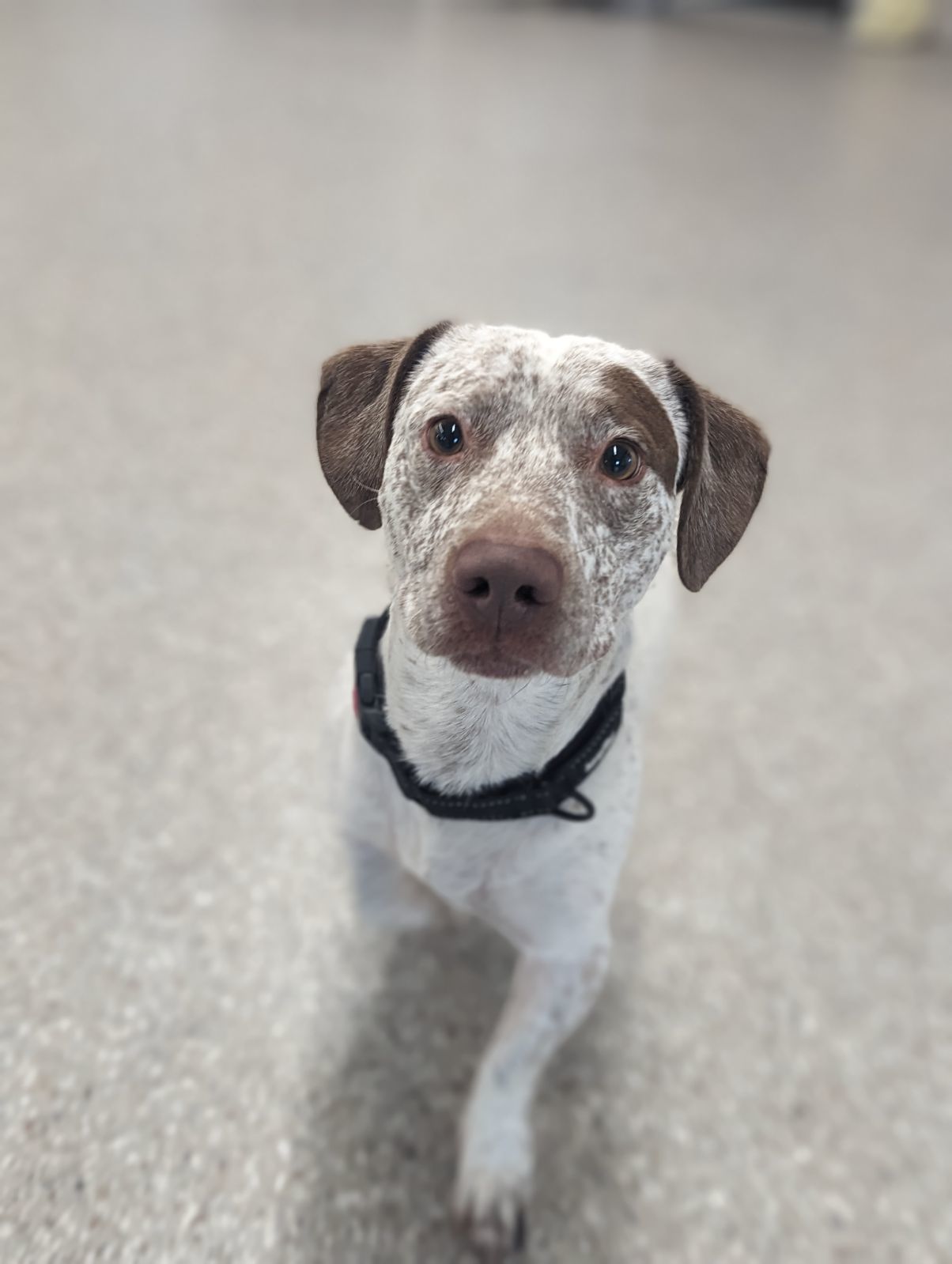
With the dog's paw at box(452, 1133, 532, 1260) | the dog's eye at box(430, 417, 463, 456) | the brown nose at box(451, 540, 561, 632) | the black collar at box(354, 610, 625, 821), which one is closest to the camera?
the brown nose at box(451, 540, 561, 632)

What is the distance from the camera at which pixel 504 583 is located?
711 mm

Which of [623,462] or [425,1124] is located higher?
[623,462]

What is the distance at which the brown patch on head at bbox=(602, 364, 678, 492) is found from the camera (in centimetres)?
80

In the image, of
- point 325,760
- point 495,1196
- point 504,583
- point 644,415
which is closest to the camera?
point 504,583

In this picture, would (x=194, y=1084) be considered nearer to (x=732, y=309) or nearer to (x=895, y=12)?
(x=732, y=309)

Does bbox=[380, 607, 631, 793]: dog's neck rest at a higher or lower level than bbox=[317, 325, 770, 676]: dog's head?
lower

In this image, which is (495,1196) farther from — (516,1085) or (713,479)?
(713,479)

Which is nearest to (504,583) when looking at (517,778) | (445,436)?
(445,436)

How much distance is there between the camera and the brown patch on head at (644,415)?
2.64ft

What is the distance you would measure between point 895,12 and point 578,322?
19.1 feet

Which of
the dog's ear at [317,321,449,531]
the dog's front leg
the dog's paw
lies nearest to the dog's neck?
the dog's ear at [317,321,449,531]

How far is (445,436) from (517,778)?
0.31 meters

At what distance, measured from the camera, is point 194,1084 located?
1118 mm

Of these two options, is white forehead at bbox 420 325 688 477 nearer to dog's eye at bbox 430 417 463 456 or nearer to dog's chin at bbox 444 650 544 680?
dog's eye at bbox 430 417 463 456
